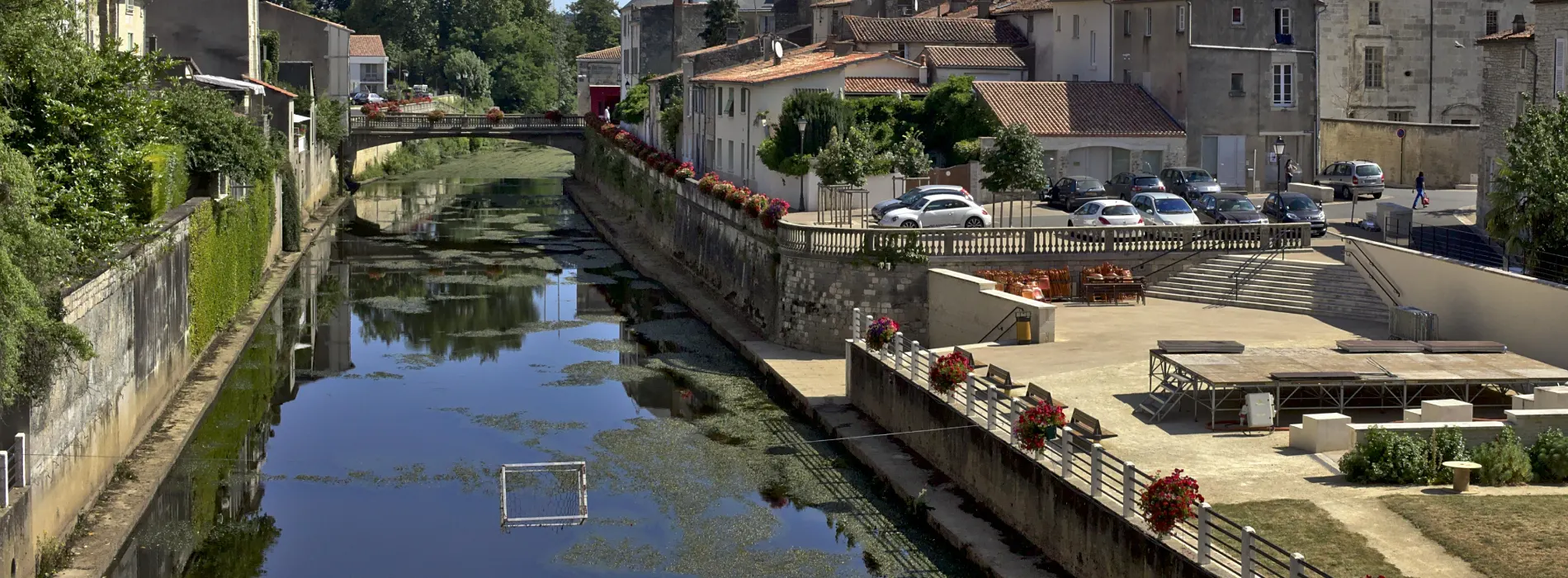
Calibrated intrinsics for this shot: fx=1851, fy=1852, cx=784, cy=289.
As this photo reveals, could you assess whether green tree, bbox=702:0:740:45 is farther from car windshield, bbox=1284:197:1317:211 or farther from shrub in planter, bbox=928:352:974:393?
shrub in planter, bbox=928:352:974:393

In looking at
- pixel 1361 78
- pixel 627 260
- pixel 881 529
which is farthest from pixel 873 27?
pixel 881 529

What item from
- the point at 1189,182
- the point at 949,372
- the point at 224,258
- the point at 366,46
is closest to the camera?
the point at 949,372

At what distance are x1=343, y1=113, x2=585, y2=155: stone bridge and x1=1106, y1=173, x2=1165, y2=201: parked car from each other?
46801mm

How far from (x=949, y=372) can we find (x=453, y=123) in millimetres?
71381

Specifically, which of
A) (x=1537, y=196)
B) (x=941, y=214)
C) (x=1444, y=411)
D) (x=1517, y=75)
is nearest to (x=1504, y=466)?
(x=1444, y=411)

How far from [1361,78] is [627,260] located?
2819 cm

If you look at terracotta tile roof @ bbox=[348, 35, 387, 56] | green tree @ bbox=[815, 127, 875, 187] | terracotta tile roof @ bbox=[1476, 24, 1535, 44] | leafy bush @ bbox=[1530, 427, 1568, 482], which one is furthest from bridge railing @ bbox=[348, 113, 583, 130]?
leafy bush @ bbox=[1530, 427, 1568, 482]

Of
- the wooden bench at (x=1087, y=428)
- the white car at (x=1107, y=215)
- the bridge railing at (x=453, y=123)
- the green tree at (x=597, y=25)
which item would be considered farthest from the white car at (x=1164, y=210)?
the green tree at (x=597, y=25)

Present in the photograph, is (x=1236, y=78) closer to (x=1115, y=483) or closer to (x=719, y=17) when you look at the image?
Result: (x=1115, y=483)

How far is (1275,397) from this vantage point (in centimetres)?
2764

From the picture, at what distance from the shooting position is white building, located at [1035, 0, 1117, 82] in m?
63.2

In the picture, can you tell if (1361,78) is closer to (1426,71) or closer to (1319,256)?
(1426,71)

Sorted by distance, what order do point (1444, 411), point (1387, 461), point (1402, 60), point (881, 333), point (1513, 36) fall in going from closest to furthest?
point (1387, 461) → point (1444, 411) → point (881, 333) → point (1513, 36) → point (1402, 60)

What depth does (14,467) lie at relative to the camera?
23766 mm
